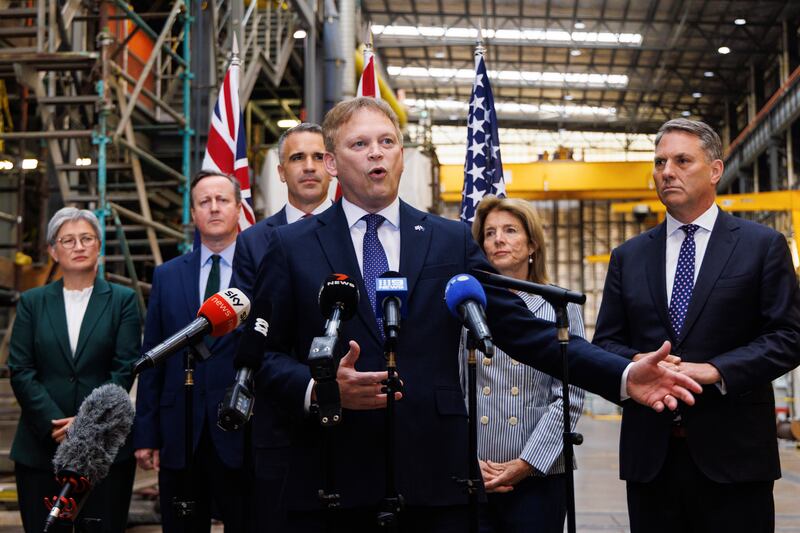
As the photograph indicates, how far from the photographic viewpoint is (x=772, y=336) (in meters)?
3.51

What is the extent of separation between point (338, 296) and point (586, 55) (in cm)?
3174

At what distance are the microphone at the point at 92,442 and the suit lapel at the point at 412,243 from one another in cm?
161

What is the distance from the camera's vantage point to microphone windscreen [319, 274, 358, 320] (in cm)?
254

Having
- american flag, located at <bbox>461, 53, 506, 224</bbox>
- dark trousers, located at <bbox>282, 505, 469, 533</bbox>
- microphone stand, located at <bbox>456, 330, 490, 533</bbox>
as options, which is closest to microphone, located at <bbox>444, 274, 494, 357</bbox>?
microphone stand, located at <bbox>456, 330, 490, 533</bbox>

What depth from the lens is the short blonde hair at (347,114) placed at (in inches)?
122

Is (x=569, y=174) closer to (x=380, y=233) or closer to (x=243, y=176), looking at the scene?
(x=243, y=176)

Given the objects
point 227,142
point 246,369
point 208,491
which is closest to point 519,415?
point 208,491

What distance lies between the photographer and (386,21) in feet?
97.6

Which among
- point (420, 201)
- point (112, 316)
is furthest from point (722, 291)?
point (420, 201)

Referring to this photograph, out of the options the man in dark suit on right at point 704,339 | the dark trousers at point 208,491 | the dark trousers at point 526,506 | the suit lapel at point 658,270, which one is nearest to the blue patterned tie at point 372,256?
the man in dark suit on right at point 704,339

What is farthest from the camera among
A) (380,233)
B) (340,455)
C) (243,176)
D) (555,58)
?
(555,58)

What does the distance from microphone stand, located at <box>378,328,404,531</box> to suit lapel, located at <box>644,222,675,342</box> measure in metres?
1.44

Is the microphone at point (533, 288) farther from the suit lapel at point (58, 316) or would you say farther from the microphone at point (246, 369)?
the suit lapel at point (58, 316)

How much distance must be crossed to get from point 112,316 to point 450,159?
37.2 metres
